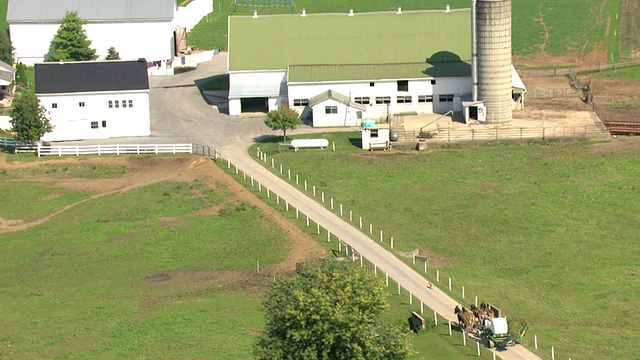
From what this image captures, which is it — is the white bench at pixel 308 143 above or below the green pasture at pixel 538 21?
below

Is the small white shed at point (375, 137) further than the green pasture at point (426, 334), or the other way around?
the small white shed at point (375, 137)

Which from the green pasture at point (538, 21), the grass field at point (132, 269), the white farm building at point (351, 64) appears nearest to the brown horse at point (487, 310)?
the grass field at point (132, 269)

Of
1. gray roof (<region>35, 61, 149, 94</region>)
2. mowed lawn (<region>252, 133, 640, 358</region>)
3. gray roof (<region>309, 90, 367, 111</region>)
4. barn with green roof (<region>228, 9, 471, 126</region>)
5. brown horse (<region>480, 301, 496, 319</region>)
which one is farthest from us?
barn with green roof (<region>228, 9, 471, 126</region>)

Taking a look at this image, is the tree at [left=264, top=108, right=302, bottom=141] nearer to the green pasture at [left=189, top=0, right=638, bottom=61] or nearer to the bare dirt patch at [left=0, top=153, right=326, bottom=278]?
the bare dirt patch at [left=0, top=153, right=326, bottom=278]

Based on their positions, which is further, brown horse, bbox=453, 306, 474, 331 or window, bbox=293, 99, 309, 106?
window, bbox=293, 99, 309, 106

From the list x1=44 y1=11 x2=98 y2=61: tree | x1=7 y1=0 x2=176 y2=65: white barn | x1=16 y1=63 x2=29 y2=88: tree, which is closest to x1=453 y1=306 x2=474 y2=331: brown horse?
x1=16 y1=63 x2=29 y2=88: tree

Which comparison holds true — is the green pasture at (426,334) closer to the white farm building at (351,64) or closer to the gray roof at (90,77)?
the white farm building at (351,64)

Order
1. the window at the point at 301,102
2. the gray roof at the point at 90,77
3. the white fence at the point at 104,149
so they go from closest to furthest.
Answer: the white fence at the point at 104,149 → the gray roof at the point at 90,77 → the window at the point at 301,102
